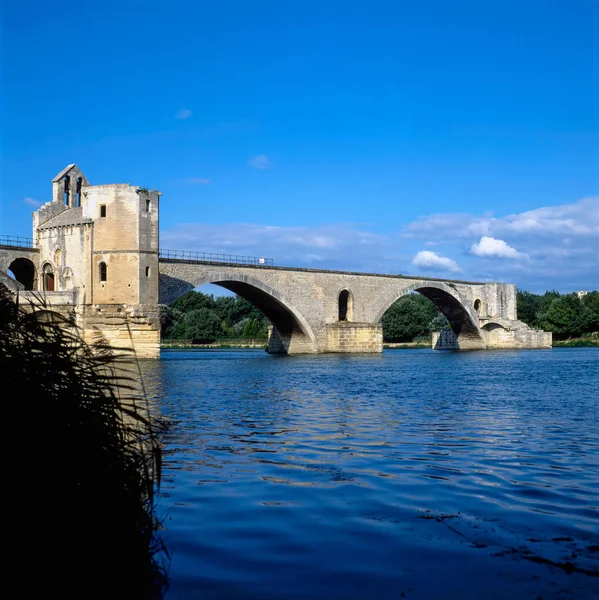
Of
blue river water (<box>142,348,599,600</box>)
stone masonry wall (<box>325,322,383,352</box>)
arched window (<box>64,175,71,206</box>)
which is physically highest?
arched window (<box>64,175,71,206</box>)

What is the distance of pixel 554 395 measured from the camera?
18938mm

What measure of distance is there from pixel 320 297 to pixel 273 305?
3501mm

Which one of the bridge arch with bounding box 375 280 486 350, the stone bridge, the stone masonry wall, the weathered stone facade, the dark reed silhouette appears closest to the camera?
the dark reed silhouette

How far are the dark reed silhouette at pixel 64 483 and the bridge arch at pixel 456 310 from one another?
180 ft

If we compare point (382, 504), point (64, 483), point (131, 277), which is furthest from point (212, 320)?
point (64, 483)

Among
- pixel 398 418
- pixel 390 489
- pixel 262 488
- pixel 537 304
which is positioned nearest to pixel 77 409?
pixel 262 488

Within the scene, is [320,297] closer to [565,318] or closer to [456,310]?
[456,310]

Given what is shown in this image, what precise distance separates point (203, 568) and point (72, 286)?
32.7 m

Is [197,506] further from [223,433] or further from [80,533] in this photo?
[223,433]

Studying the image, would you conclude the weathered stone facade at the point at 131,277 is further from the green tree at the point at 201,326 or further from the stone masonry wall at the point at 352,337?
the green tree at the point at 201,326

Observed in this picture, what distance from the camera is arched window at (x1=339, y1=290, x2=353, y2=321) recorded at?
5397 centimetres

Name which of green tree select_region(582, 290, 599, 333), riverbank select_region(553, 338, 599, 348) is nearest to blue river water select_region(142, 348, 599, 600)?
riverbank select_region(553, 338, 599, 348)

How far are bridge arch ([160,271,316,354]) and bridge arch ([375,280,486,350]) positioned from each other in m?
11.6

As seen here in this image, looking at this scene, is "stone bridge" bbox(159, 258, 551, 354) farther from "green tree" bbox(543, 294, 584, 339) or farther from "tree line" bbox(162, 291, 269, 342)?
"tree line" bbox(162, 291, 269, 342)
